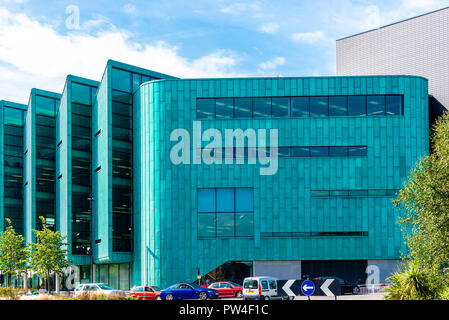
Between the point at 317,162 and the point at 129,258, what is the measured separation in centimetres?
2273

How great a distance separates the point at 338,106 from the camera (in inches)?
2391

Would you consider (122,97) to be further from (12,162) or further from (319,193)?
(12,162)

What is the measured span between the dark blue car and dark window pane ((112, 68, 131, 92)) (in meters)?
28.2

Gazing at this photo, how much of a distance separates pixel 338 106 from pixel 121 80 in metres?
24.0

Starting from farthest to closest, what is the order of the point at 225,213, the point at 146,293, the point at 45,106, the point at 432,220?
the point at 45,106
the point at 225,213
the point at 146,293
the point at 432,220

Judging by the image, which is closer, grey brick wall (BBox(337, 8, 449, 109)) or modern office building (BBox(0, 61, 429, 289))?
modern office building (BBox(0, 61, 429, 289))

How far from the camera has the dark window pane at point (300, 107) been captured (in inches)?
2391

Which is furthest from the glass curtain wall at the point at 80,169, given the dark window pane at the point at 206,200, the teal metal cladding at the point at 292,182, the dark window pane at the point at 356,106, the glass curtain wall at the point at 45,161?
the dark window pane at the point at 356,106

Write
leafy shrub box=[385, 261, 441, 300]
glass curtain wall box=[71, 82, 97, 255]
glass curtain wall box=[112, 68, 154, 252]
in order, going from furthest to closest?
glass curtain wall box=[71, 82, 97, 255]
glass curtain wall box=[112, 68, 154, 252]
leafy shrub box=[385, 261, 441, 300]

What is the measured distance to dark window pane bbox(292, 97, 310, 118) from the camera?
199 ft

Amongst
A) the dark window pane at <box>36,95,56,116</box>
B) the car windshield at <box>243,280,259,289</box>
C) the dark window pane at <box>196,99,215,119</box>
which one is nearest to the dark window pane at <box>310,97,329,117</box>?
the dark window pane at <box>196,99,215,119</box>

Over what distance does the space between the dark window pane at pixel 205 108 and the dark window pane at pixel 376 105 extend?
16249 mm

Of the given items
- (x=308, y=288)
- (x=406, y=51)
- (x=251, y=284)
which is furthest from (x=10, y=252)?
(x=406, y=51)

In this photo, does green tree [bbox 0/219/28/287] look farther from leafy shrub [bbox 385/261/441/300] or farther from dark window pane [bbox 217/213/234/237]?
leafy shrub [bbox 385/261/441/300]
